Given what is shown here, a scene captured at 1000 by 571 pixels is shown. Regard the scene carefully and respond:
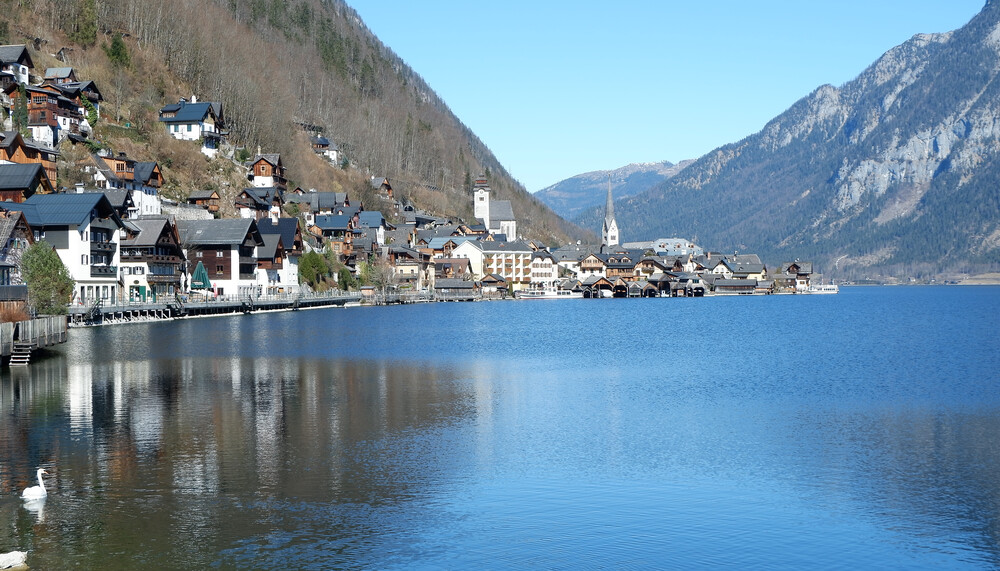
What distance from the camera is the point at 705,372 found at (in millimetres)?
45969

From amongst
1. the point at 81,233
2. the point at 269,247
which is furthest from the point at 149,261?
the point at 269,247

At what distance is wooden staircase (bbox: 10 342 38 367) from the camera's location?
43.7 m

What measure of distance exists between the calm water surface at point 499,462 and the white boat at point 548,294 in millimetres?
122577

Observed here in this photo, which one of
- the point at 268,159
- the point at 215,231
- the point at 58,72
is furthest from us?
the point at 268,159

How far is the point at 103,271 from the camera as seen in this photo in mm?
79812

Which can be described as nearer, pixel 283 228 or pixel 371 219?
pixel 283 228

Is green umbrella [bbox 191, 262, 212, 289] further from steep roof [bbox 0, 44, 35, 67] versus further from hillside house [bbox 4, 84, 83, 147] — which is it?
steep roof [bbox 0, 44, 35, 67]

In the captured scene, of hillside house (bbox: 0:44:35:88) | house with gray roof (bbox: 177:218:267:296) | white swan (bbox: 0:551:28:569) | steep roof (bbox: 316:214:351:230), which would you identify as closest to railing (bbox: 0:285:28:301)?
white swan (bbox: 0:551:28:569)

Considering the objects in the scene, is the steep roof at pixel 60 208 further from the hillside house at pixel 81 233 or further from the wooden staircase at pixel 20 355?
the wooden staircase at pixel 20 355

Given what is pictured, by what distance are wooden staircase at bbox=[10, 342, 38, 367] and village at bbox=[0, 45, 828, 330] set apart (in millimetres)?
6142

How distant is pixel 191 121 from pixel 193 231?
74.0 feet

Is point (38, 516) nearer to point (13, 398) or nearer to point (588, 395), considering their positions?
point (13, 398)

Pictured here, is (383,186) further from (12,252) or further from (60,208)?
(12,252)

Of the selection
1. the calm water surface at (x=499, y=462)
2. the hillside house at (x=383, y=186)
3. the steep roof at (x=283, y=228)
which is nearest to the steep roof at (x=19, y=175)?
the calm water surface at (x=499, y=462)
